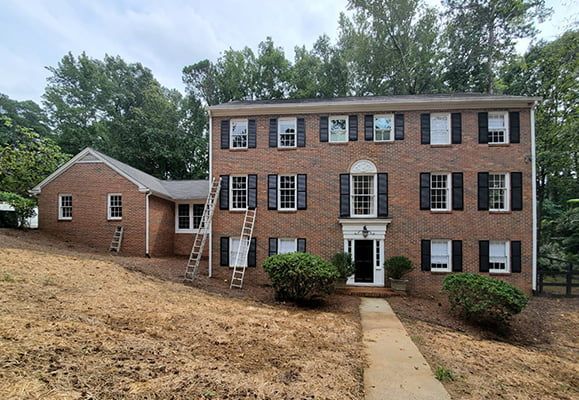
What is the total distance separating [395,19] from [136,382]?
27.9 m

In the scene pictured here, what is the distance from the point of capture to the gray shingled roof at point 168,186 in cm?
1706

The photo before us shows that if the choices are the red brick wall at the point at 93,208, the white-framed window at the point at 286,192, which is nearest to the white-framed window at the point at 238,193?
the white-framed window at the point at 286,192

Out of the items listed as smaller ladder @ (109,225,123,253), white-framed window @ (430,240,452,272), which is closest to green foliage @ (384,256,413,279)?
white-framed window @ (430,240,452,272)

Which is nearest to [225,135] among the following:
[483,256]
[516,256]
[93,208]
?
[93,208]

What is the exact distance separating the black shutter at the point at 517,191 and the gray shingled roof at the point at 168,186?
51.7 ft

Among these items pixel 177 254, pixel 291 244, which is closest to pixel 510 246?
pixel 291 244

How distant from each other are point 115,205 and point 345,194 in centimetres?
1271

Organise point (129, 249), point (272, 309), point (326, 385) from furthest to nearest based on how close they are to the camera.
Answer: point (129, 249) → point (272, 309) → point (326, 385)

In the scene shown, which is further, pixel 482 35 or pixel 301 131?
pixel 482 35

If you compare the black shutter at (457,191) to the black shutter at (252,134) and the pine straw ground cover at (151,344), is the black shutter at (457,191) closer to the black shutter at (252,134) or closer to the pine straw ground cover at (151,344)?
the pine straw ground cover at (151,344)

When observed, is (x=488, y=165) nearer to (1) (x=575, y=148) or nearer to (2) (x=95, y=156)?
(1) (x=575, y=148)

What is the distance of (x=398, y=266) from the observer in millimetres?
12500

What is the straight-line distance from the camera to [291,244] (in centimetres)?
1372

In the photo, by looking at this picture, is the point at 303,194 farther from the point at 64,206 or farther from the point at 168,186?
the point at 64,206
